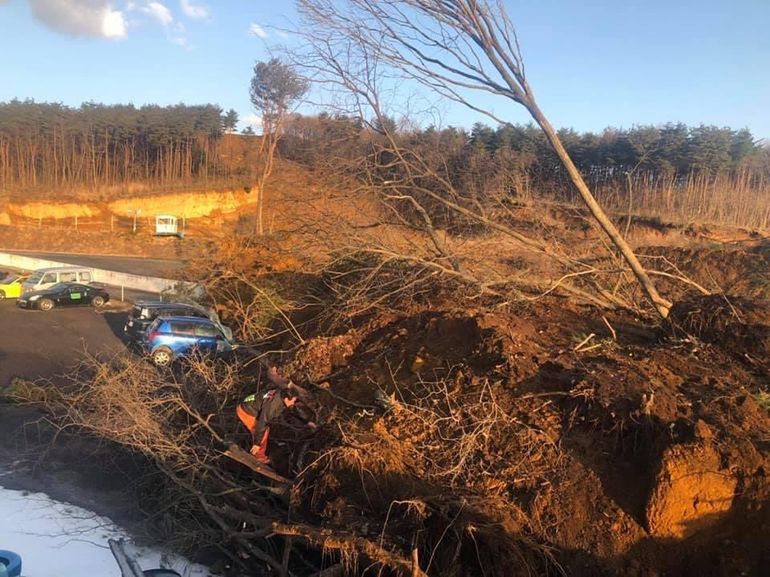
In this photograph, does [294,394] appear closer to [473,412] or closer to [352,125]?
[473,412]

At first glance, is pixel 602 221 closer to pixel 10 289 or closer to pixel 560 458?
pixel 560 458

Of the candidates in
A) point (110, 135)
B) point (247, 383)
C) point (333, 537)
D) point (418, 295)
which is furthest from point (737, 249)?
point (110, 135)

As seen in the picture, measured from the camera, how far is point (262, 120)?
33875 mm

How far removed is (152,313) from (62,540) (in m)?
10.1

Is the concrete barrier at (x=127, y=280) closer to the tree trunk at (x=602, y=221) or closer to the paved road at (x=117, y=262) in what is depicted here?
the paved road at (x=117, y=262)

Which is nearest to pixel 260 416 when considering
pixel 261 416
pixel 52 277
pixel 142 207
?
pixel 261 416

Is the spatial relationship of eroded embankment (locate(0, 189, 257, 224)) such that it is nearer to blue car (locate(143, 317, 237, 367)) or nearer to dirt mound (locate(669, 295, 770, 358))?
blue car (locate(143, 317, 237, 367))

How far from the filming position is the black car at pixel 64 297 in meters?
21.9

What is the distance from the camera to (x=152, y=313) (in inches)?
644

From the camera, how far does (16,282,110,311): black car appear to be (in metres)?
21.9

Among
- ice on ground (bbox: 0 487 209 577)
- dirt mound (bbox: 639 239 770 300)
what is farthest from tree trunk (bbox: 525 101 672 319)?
dirt mound (bbox: 639 239 770 300)

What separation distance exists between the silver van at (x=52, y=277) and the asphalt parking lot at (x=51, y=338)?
980 millimetres

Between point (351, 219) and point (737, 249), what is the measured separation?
1775 cm

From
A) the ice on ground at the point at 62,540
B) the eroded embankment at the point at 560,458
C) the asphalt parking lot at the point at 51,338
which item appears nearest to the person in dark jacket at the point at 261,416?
the eroded embankment at the point at 560,458
